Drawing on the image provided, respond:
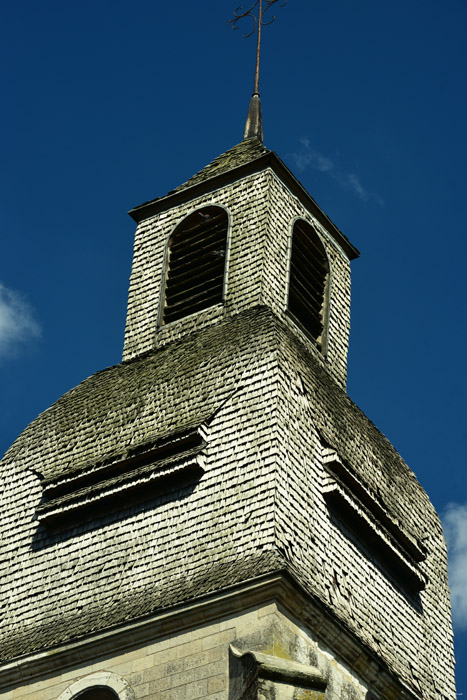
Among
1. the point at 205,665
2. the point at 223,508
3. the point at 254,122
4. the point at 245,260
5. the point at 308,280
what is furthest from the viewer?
the point at 254,122

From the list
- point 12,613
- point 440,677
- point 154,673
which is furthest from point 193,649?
point 440,677

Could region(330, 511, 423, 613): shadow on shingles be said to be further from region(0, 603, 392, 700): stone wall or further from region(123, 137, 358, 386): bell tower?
region(123, 137, 358, 386): bell tower

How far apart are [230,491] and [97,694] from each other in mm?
3619

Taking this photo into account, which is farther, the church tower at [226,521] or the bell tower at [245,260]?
the bell tower at [245,260]

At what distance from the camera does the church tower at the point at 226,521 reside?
21.9 metres

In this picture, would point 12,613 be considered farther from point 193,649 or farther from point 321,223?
point 321,223

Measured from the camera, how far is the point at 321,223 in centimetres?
3155

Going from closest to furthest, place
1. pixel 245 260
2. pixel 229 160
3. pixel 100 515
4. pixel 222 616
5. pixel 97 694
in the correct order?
pixel 222 616 → pixel 97 694 → pixel 100 515 → pixel 245 260 → pixel 229 160

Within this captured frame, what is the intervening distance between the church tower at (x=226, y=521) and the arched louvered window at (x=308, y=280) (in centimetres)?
7

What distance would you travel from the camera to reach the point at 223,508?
76.7 feet

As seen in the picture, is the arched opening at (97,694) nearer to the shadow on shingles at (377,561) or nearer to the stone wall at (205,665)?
the stone wall at (205,665)

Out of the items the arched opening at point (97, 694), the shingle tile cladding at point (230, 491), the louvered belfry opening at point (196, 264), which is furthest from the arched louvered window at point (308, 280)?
the arched opening at point (97, 694)

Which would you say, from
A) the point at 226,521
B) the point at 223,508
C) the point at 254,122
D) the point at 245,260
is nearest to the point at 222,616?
the point at 226,521

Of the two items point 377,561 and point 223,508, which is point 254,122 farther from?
point 223,508
